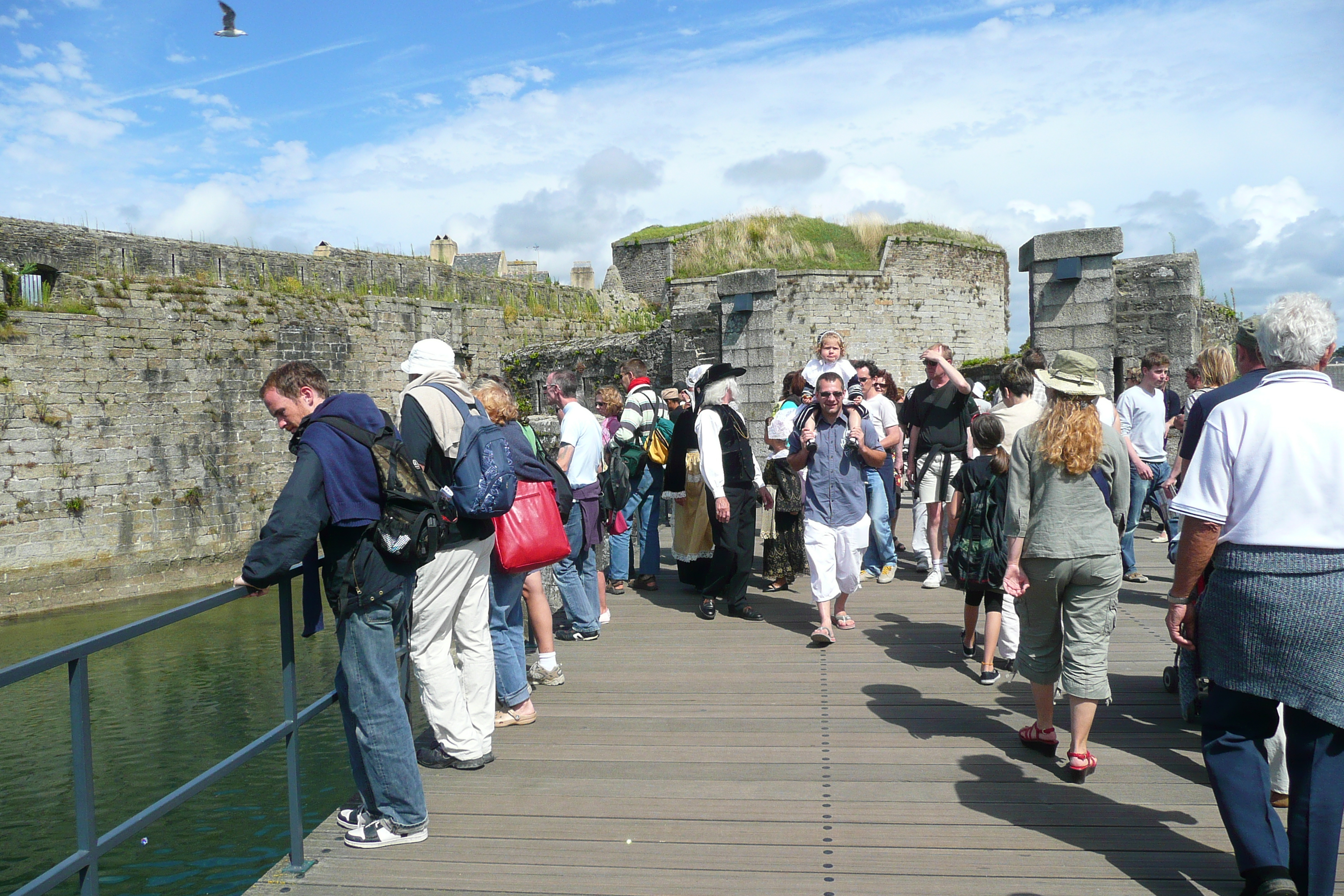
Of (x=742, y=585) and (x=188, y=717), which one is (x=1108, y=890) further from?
(x=188, y=717)

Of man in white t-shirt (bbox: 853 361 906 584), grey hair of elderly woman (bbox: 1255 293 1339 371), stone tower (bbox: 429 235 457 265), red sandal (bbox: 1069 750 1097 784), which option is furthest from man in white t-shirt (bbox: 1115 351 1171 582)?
stone tower (bbox: 429 235 457 265)

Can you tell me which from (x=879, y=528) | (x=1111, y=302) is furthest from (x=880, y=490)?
(x=1111, y=302)

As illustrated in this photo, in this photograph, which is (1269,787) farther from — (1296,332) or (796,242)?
(796,242)

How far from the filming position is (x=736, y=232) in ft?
87.5

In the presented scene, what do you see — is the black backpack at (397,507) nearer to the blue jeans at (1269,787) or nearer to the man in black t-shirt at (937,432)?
the blue jeans at (1269,787)

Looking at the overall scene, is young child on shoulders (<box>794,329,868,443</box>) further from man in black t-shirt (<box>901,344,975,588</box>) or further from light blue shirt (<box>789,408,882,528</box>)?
man in black t-shirt (<box>901,344,975,588</box>)

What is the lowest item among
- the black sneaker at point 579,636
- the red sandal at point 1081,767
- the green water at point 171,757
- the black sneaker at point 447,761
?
the green water at point 171,757

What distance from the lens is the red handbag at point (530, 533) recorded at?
4309 millimetres

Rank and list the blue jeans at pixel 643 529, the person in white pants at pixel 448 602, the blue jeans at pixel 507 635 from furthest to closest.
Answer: the blue jeans at pixel 643 529, the blue jeans at pixel 507 635, the person in white pants at pixel 448 602

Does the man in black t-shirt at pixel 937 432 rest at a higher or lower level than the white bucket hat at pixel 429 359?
lower

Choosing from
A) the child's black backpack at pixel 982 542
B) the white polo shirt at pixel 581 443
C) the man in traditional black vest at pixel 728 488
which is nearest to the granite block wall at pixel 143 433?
the white polo shirt at pixel 581 443

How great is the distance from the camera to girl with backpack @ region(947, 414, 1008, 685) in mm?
4828

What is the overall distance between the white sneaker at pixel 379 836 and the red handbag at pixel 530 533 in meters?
1.30

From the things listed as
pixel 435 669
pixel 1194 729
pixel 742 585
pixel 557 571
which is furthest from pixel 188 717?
pixel 1194 729
